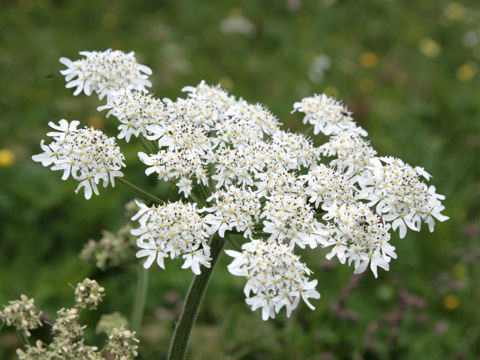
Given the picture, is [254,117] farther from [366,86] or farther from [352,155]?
[366,86]

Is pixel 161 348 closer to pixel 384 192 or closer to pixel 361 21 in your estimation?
pixel 384 192

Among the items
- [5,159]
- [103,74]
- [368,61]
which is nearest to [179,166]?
[103,74]

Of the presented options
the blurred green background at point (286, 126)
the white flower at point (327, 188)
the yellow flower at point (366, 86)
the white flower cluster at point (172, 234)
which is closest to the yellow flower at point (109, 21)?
the blurred green background at point (286, 126)

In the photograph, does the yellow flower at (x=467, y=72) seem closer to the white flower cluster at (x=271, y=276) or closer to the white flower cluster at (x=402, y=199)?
the white flower cluster at (x=402, y=199)

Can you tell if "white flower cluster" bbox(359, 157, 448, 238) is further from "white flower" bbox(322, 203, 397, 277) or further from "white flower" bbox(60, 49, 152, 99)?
"white flower" bbox(60, 49, 152, 99)

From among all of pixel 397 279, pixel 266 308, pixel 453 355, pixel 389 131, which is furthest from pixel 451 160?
pixel 266 308

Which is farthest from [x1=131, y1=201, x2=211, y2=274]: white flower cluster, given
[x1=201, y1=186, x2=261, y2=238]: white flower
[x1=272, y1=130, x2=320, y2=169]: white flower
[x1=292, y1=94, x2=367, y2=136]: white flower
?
[x1=292, y1=94, x2=367, y2=136]: white flower
